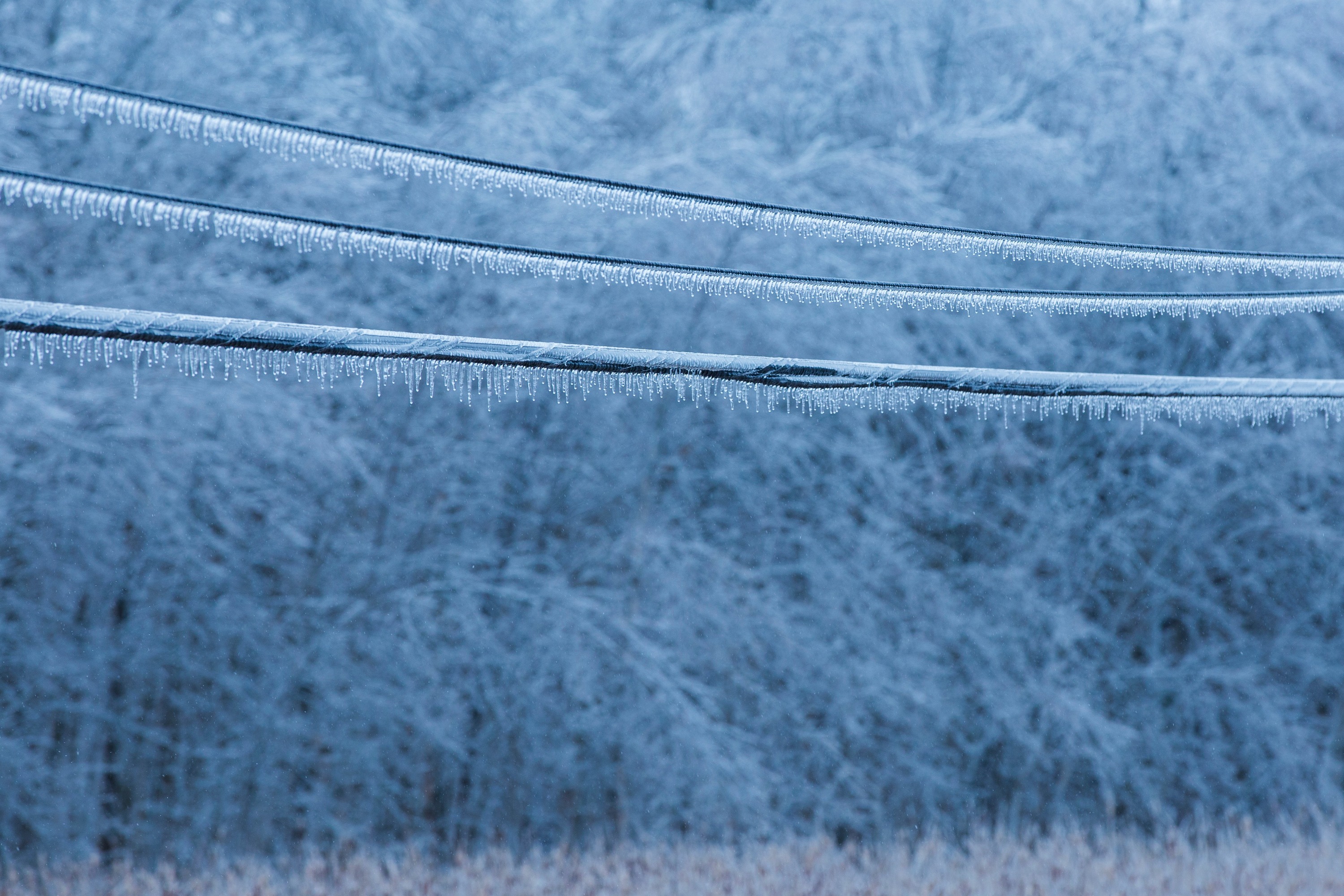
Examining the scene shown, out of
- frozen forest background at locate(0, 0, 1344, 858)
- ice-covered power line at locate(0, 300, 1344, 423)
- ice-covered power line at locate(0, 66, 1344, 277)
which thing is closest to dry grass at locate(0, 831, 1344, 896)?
frozen forest background at locate(0, 0, 1344, 858)

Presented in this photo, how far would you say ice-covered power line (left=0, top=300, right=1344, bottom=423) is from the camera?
8.71 feet

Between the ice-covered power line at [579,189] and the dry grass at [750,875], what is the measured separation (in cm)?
450

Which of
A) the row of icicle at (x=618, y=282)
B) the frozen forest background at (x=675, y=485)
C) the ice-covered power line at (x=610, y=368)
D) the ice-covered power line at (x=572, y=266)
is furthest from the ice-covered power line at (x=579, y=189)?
the frozen forest background at (x=675, y=485)

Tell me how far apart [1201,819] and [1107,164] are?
5.38 meters

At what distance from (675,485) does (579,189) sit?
572cm

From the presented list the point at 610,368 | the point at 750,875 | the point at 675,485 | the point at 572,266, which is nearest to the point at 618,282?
the point at 572,266

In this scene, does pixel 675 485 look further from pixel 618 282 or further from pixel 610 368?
pixel 610 368

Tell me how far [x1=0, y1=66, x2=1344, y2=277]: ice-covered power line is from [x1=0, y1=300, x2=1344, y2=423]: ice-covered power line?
1.43ft

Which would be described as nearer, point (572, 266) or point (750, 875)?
point (572, 266)

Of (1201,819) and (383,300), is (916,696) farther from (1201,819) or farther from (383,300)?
(383,300)

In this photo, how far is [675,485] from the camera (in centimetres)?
896

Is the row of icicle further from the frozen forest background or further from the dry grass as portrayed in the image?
the dry grass

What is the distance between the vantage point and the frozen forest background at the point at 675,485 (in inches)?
291

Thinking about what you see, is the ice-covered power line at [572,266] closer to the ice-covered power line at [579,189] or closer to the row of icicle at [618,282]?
the row of icicle at [618,282]
